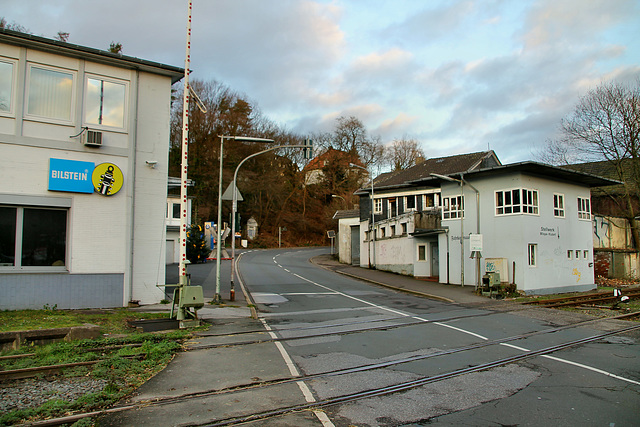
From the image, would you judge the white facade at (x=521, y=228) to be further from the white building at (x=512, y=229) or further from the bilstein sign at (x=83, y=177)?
the bilstein sign at (x=83, y=177)

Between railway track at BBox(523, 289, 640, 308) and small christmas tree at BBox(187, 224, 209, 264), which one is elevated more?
small christmas tree at BBox(187, 224, 209, 264)

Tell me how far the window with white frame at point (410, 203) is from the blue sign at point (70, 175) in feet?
92.0

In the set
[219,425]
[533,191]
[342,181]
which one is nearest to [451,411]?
[219,425]

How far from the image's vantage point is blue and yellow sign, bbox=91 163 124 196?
14523mm

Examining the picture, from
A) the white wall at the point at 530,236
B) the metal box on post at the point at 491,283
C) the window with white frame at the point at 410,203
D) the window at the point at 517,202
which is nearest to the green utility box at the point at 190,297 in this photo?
the metal box on post at the point at 491,283

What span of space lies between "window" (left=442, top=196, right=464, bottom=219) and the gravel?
23879 millimetres

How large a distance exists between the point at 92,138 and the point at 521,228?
20764 millimetres

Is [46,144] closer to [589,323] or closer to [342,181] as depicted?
[589,323]

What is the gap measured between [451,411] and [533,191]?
22.2m

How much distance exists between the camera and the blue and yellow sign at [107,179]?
14523 mm

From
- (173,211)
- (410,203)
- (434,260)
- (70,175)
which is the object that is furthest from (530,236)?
(173,211)

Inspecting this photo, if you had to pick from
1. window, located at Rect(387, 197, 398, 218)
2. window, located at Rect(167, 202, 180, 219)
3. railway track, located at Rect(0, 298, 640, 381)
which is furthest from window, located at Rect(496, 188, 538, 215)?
window, located at Rect(167, 202, 180, 219)

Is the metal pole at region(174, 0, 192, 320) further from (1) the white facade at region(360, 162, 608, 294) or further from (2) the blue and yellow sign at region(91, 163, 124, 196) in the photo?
(1) the white facade at region(360, 162, 608, 294)

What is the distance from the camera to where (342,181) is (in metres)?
66.5
